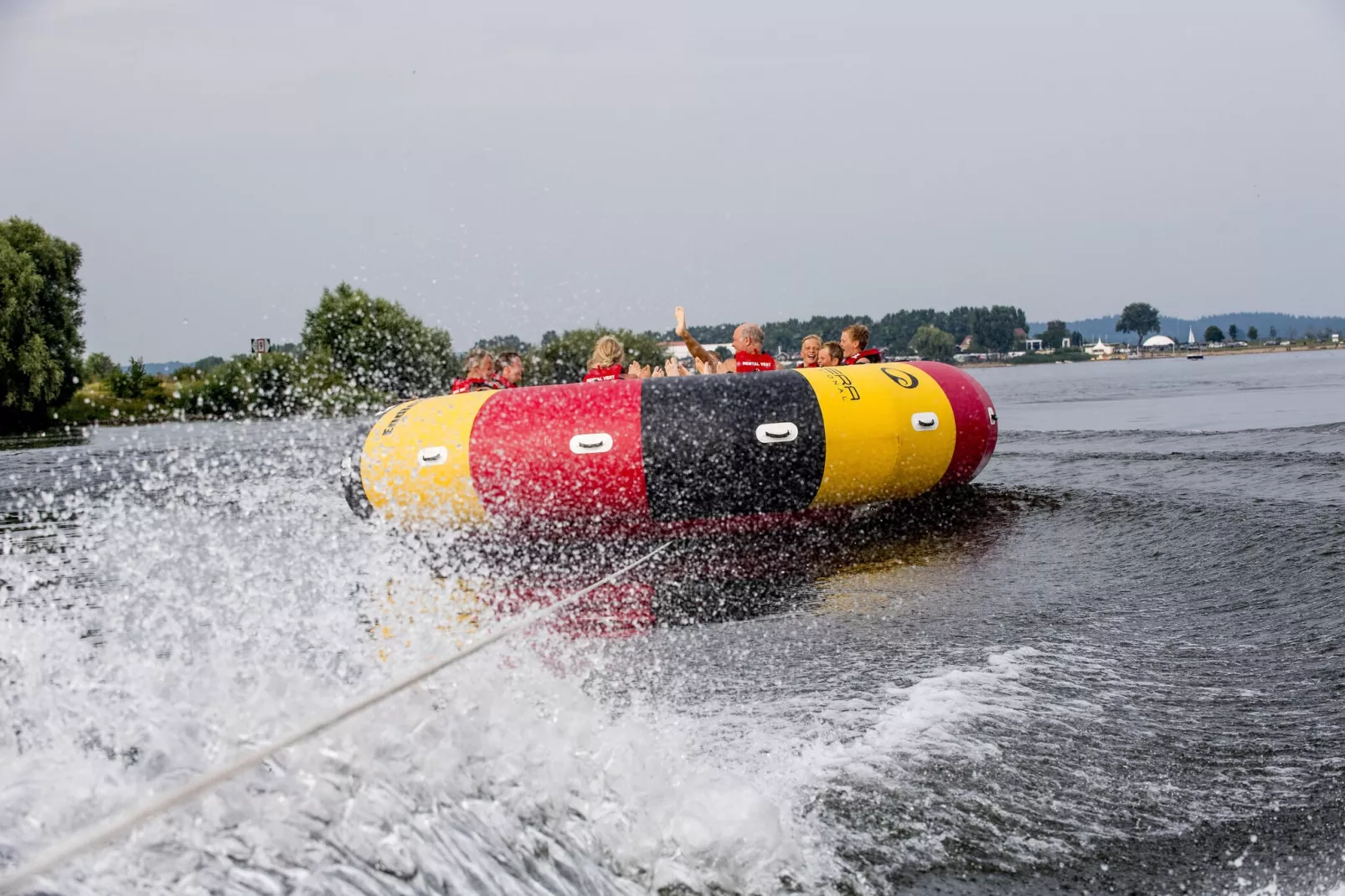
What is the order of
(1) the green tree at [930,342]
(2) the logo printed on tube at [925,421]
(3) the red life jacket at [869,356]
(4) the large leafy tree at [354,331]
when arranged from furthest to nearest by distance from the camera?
1. (1) the green tree at [930,342]
2. (4) the large leafy tree at [354,331]
3. (3) the red life jacket at [869,356]
4. (2) the logo printed on tube at [925,421]

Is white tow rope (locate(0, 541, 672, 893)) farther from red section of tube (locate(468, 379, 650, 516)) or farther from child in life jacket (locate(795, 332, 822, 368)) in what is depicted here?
child in life jacket (locate(795, 332, 822, 368))

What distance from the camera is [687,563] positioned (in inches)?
221

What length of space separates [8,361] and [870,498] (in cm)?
2879

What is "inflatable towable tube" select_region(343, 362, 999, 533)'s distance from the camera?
5.76 metres

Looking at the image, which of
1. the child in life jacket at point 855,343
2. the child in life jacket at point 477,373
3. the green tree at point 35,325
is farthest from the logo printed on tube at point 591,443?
the green tree at point 35,325

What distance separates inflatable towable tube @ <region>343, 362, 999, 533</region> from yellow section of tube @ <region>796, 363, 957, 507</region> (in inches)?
0.5

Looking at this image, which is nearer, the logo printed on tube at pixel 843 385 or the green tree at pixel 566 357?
the logo printed on tube at pixel 843 385

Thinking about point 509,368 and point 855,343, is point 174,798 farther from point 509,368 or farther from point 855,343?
point 855,343

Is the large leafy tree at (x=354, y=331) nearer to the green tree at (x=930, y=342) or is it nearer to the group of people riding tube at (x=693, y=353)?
the group of people riding tube at (x=693, y=353)

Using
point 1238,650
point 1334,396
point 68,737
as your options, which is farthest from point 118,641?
point 1334,396

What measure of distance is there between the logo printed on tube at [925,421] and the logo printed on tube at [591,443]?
6.31ft

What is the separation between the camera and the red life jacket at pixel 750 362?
7.01 meters

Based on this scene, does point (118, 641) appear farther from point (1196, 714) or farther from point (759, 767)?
point (1196, 714)

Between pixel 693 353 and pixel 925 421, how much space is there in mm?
2601
